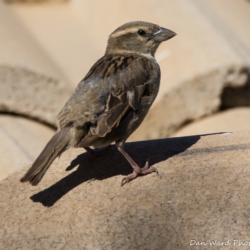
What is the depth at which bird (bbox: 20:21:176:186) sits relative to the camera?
321 cm

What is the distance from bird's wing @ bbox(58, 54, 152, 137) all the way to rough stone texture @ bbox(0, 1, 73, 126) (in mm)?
1721

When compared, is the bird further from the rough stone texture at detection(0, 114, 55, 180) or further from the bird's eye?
the rough stone texture at detection(0, 114, 55, 180)

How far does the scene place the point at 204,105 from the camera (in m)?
5.78

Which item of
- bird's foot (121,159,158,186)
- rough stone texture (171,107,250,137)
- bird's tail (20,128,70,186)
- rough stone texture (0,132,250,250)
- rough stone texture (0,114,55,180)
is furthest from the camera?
rough stone texture (171,107,250,137)

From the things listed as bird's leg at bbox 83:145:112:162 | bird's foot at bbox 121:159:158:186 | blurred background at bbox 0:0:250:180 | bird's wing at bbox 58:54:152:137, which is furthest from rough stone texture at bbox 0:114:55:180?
bird's foot at bbox 121:159:158:186

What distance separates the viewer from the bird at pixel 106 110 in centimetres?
321

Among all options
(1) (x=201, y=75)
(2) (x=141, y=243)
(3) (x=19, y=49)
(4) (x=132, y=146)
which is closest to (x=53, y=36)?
(3) (x=19, y=49)

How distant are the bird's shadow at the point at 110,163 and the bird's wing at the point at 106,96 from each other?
44cm

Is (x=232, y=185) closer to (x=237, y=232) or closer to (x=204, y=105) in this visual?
(x=237, y=232)

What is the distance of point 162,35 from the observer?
13.1 feet

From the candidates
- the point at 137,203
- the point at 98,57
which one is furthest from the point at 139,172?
the point at 98,57

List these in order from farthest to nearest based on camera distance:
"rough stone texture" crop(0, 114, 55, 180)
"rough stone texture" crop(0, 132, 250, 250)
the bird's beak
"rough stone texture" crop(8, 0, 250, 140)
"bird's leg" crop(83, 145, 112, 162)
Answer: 1. "rough stone texture" crop(8, 0, 250, 140)
2. "rough stone texture" crop(0, 114, 55, 180)
3. the bird's beak
4. "bird's leg" crop(83, 145, 112, 162)
5. "rough stone texture" crop(0, 132, 250, 250)

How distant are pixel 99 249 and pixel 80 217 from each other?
355mm

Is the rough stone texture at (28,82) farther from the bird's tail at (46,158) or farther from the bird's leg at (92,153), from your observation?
the bird's tail at (46,158)
